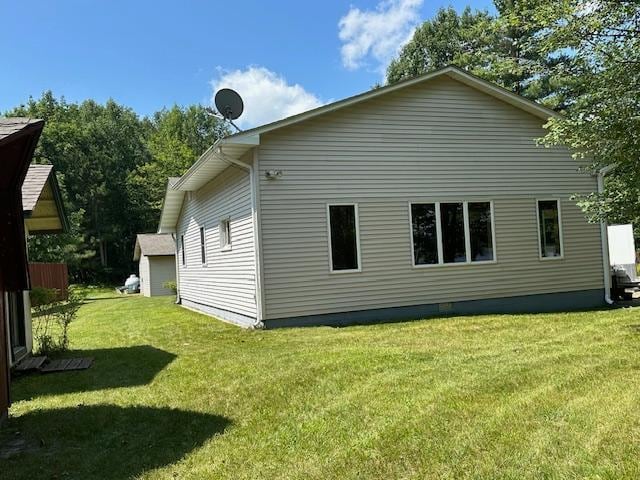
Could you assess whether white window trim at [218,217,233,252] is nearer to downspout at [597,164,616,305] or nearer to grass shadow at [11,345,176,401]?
grass shadow at [11,345,176,401]

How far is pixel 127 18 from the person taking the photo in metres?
20.4

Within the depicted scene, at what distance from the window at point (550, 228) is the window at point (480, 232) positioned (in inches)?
53.6

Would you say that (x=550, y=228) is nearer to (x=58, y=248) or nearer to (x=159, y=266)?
(x=159, y=266)

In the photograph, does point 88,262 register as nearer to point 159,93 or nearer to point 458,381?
point 159,93

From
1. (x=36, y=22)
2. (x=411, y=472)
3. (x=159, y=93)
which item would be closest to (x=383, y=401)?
(x=411, y=472)

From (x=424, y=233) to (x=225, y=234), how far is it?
461cm

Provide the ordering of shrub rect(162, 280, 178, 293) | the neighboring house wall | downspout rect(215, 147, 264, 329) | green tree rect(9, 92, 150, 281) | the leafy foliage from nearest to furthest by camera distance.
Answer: downspout rect(215, 147, 264, 329) → shrub rect(162, 280, 178, 293) → the neighboring house wall → green tree rect(9, 92, 150, 281) → the leafy foliage

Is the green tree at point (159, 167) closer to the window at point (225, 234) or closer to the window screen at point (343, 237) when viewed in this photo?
the window at point (225, 234)

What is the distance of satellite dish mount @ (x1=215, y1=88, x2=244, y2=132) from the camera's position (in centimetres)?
1084

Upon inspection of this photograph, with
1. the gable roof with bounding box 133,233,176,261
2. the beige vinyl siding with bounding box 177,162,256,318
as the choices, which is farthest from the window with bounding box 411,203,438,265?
the gable roof with bounding box 133,233,176,261

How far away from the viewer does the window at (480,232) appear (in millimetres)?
11125

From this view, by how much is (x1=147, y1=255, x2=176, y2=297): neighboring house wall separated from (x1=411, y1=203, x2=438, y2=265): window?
18915mm

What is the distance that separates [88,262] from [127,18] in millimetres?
22481

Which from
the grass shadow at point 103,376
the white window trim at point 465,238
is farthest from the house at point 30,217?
the white window trim at point 465,238
